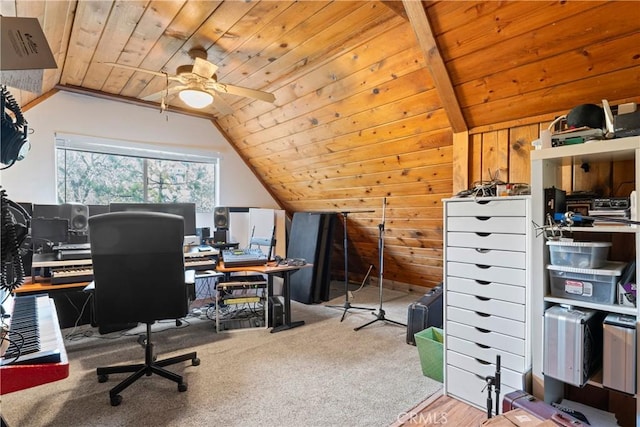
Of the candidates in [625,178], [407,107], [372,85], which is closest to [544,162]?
[625,178]

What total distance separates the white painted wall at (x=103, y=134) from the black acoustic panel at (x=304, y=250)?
0.91 metres

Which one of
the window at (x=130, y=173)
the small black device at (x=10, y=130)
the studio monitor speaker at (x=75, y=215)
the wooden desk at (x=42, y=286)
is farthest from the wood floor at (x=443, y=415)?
the window at (x=130, y=173)

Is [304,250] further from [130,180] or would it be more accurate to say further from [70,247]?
[70,247]

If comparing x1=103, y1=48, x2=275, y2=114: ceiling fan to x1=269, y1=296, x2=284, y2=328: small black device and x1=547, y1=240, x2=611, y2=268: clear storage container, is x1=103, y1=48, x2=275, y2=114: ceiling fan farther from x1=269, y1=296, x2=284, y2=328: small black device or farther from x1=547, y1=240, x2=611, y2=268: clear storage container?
A: x1=547, y1=240, x2=611, y2=268: clear storage container

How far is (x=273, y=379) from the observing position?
7.14 ft

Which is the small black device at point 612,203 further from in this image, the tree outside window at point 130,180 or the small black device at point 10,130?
the tree outside window at point 130,180

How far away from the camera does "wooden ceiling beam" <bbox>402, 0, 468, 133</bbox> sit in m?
1.86

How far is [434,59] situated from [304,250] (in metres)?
2.84

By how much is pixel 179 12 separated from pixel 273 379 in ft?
7.89

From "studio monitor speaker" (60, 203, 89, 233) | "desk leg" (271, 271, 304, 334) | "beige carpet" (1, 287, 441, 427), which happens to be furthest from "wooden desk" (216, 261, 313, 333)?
"studio monitor speaker" (60, 203, 89, 233)

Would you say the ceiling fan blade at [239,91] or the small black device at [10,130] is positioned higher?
the ceiling fan blade at [239,91]

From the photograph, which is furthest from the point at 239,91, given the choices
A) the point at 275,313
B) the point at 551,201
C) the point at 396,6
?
the point at 551,201

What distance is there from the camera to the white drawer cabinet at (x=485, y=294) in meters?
1.67

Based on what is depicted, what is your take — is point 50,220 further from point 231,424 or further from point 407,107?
point 407,107
